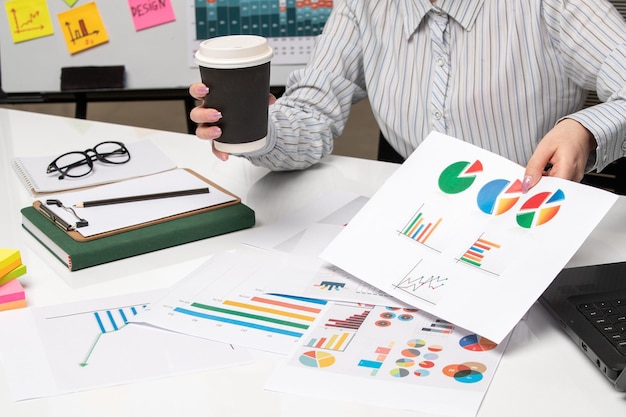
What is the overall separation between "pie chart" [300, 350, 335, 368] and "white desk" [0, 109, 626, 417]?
0.13 feet

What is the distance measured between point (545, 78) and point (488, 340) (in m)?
0.64

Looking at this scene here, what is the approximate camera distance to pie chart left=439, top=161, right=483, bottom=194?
3.26 ft

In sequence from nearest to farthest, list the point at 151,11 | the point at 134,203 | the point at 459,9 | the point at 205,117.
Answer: the point at 205,117
the point at 134,203
the point at 459,9
the point at 151,11

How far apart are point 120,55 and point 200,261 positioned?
1.06 metres

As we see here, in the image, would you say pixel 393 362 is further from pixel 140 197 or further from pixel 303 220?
pixel 140 197

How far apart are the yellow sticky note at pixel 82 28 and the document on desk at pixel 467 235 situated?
1156 mm

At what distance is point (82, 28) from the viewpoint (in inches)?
76.0

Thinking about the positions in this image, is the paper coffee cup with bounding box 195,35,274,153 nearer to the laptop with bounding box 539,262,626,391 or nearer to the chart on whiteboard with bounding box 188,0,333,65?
the laptop with bounding box 539,262,626,391

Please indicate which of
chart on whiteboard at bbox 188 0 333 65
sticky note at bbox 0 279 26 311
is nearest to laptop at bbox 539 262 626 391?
sticky note at bbox 0 279 26 311

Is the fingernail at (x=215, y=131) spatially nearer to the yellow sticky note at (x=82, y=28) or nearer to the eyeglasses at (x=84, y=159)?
the eyeglasses at (x=84, y=159)

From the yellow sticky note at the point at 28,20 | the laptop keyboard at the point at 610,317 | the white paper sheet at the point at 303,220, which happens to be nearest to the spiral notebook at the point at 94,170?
the white paper sheet at the point at 303,220

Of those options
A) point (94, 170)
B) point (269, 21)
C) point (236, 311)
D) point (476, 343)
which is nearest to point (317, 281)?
point (236, 311)

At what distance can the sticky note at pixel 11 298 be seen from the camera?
3.01 feet

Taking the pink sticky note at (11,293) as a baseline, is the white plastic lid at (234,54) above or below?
above
